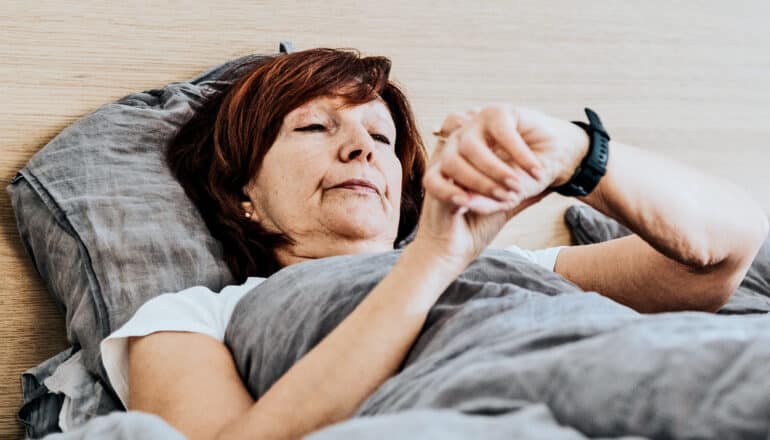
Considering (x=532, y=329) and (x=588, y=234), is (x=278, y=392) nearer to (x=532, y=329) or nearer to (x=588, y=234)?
(x=532, y=329)

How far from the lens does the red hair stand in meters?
1.25

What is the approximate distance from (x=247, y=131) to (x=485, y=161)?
0.60 m

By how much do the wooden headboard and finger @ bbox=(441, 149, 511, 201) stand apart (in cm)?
72

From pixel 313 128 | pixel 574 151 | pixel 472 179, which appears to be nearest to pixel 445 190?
pixel 472 179

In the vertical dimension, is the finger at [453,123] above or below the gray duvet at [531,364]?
above

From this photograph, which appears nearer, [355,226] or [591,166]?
[591,166]

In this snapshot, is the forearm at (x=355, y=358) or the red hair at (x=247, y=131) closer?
the forearm at (x=355, y=358)

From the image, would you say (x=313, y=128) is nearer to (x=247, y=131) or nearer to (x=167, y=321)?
(x=247, y=131)

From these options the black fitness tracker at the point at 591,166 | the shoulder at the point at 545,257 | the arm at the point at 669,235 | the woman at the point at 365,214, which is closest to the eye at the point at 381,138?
the woman at the point at 365,214

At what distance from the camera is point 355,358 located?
84cm

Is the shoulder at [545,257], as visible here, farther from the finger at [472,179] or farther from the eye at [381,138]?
the finger at [472,179]

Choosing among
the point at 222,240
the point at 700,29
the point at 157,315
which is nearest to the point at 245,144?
the point at 222,240

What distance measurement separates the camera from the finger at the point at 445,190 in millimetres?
806

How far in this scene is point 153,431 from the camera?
71 cm
